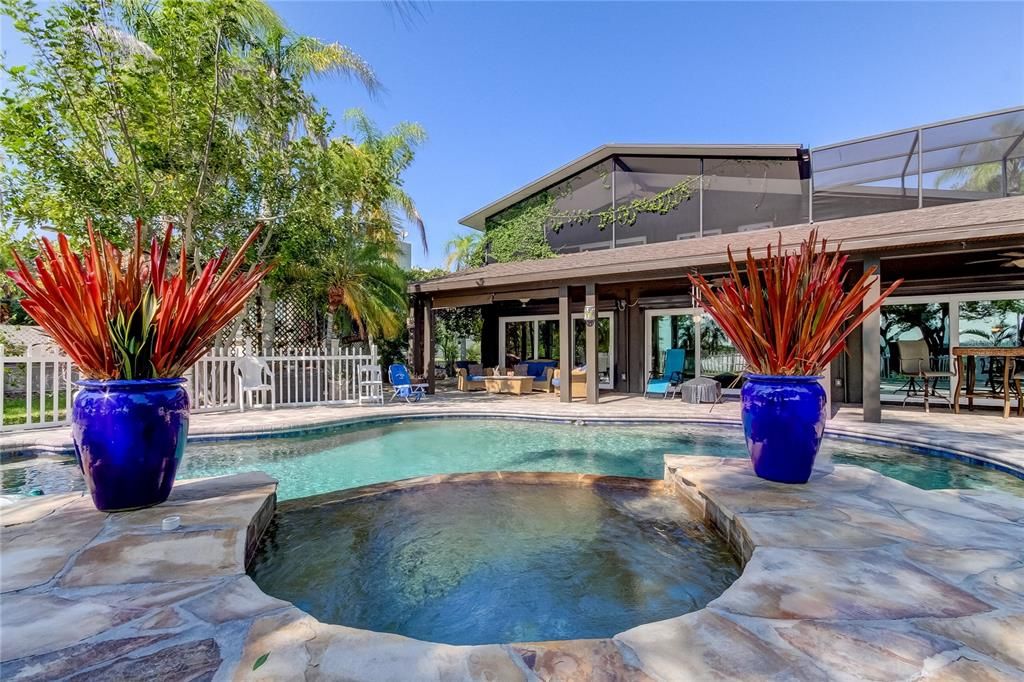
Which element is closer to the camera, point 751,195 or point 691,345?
point 751,195

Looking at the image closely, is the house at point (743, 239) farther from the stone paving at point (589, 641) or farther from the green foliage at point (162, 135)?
the stone paving at point (589, 641)

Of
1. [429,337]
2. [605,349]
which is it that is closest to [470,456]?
[429,337]

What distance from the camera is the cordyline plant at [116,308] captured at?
2736 mm

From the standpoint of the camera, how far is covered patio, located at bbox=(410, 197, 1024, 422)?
7.01 meters

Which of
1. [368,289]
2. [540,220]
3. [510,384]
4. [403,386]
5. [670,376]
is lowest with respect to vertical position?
[510,384]

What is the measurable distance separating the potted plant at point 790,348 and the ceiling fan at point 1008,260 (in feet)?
20.9

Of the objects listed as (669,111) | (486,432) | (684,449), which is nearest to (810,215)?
(669,111)

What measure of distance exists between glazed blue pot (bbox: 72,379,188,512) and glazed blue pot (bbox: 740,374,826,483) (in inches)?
155

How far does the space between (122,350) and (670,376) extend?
10.6 metres

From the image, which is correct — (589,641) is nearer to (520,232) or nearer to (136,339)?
(136,339)

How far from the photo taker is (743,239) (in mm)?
10062

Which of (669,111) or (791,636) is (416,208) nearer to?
(669,111)

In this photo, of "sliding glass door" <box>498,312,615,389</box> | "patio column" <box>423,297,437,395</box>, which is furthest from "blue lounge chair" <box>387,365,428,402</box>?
"sliding glass door" <box>498,312,615,389</box>

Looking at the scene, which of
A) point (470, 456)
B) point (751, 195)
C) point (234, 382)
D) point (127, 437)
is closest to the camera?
point (127, 437)
